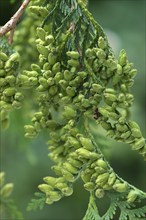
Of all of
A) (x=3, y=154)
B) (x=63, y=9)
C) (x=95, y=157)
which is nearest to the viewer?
(x=95, y=157)

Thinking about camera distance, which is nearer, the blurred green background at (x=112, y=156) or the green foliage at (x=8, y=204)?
the green foliage at (x=8, y=204)

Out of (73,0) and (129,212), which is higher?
(73,0)

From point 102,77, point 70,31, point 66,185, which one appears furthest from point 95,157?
point 70,31

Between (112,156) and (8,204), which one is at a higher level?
(8,204)

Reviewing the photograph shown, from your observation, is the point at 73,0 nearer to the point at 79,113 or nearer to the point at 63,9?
the point at 63,9

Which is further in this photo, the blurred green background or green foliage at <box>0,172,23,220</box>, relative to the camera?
the blurred green background

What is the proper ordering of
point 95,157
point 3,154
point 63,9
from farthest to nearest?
point 3,154 < point 63,9 < point 95,157

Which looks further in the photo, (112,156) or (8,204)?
(112,156)

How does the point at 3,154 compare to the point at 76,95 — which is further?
the point at 3,154
